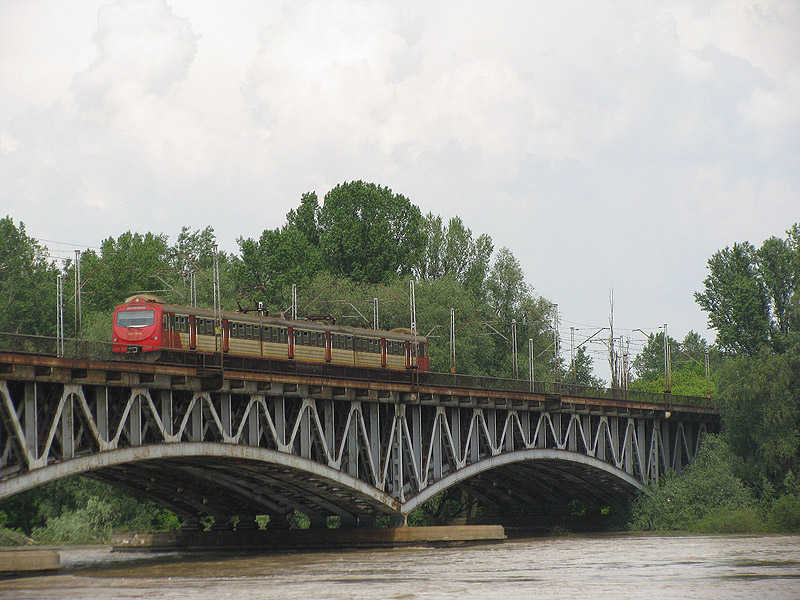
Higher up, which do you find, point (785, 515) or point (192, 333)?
point (192, 333)

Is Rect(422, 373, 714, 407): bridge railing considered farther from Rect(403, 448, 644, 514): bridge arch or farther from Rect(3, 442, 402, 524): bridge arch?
Rect(3, 442, 402, 524): bridge arch

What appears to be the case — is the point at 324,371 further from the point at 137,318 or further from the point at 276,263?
the point at 276,263

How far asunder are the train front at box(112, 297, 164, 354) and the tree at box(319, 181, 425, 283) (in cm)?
5166

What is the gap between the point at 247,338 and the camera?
61.2 meters

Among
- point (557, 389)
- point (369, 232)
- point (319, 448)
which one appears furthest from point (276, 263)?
point (319, 448)

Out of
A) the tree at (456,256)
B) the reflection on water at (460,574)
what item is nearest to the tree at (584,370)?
the tree at (456,256)

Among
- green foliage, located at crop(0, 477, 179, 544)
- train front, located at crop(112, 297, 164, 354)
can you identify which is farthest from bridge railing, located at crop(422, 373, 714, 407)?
green foliage, located at crop(0, 477, 179, 544)

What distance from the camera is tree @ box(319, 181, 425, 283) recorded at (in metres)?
111

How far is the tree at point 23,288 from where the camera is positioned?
102750 mm

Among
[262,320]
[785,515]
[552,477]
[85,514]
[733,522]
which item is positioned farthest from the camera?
[552,477]

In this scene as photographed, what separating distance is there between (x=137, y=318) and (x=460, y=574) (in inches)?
784

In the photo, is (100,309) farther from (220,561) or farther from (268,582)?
(268,582)

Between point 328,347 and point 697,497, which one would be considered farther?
point 697,497

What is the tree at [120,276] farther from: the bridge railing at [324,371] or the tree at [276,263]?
the bridge railing at [324,371]
